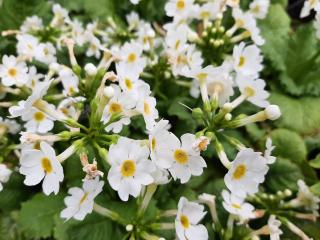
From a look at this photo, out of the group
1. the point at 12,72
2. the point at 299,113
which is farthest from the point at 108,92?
the point at 299,113

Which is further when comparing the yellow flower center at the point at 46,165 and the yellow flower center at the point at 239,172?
the yellow flower center at the point at 239,172

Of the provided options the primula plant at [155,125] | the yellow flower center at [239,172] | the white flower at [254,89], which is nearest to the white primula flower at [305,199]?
the primula plant at [155,125]

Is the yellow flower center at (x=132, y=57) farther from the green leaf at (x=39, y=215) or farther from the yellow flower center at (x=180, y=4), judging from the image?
the green leaf at (x=39, y=215)

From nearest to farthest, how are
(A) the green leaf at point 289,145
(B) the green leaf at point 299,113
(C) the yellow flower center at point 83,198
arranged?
(C) the yellow flower center at point 83,198
(A) the green leaf at point 289,145
(B) the green leaf at point 299,113

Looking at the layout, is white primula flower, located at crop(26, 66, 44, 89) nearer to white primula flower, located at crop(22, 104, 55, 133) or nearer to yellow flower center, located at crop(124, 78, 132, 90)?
white primula flower, located at crop(22, 104, 55, 133)

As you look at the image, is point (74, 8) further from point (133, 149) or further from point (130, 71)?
point (133, 149)

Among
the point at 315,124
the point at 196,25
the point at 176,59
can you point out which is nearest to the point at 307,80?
the point at 315,124

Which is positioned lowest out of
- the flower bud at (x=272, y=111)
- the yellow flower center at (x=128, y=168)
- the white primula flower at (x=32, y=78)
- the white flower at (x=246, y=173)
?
the white flower at (x=246, y=173)

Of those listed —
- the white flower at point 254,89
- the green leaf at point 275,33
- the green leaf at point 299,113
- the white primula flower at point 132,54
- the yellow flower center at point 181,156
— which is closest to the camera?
the yellow flower center at point 181,156
